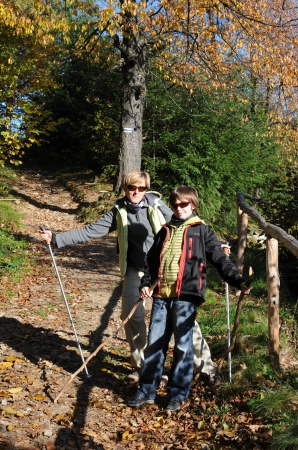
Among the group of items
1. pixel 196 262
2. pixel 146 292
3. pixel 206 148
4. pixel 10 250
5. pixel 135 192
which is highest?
pixel 206 148

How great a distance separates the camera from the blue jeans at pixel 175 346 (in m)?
4.45

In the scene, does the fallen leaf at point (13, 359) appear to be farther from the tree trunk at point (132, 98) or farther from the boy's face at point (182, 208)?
the tree trunk at point (132, 98)

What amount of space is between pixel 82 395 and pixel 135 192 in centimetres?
194

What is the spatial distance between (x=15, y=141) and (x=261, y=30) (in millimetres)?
7079

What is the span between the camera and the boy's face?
4.40m

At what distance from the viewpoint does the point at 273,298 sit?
17.0 feet

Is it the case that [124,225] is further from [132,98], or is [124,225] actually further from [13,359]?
[132,98]

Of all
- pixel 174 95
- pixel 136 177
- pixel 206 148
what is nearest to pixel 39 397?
pixel 136 177

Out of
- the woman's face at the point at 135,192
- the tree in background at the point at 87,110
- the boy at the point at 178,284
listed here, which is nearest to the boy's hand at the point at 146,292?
the boy at the point at 178,284

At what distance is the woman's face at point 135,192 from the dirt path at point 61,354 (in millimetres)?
1831

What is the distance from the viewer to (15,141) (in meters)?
12.5

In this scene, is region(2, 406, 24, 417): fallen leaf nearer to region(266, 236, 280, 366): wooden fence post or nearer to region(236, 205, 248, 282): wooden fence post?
region(266, 236, 280, 366): wooden fence post

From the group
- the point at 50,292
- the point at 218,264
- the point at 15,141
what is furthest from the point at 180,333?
the point at 15,141

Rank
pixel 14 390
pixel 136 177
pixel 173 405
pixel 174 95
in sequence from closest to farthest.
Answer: pixel 173 405 → pixel 136 177 → pixel 14 390 → pixel 174 95
